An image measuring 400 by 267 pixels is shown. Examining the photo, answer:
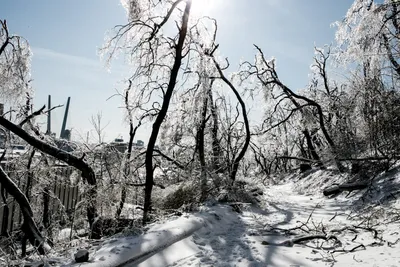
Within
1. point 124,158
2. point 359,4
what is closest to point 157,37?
point 124,158

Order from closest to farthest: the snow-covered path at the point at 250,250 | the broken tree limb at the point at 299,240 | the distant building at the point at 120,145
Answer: the snow-covered path at the point at 250,250, the broken tree limb at the point at 299,240, the distant building at the point at 120,145

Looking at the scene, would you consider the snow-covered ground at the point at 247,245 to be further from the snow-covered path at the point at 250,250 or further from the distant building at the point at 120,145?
the distant building at the point at 120,145

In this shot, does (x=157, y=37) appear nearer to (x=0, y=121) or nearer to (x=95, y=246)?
(x=0, y=121)

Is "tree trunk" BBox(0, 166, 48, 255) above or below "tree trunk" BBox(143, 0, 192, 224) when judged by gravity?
below

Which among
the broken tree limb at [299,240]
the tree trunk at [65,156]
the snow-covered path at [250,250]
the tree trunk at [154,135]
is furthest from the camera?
the tree trunk at [65,156]

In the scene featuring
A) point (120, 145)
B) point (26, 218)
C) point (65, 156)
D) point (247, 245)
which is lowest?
point (247, 245)

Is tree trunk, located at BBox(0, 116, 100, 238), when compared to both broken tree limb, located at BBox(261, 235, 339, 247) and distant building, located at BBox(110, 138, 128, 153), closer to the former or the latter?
distant building, located at BBox(110, 138, 128, 153)

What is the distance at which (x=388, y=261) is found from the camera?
2.57 m

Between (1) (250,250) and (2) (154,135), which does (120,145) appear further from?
(1) (250,250)

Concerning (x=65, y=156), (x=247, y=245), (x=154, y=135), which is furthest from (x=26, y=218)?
(x=247, y=245)

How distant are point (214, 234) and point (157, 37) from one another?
12.4 ft

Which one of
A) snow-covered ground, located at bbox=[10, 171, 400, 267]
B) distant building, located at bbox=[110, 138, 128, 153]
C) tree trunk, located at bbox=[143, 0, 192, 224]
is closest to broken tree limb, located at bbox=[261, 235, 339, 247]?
snow-covered ground, located at bbox=[10, 171, 400, 267]

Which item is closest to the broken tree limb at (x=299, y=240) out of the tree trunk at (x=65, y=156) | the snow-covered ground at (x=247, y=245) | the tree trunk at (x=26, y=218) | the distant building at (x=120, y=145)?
the snow-covered ground at (x=247, y=245)

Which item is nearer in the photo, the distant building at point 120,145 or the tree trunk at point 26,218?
the tree trunk at point 26,218
